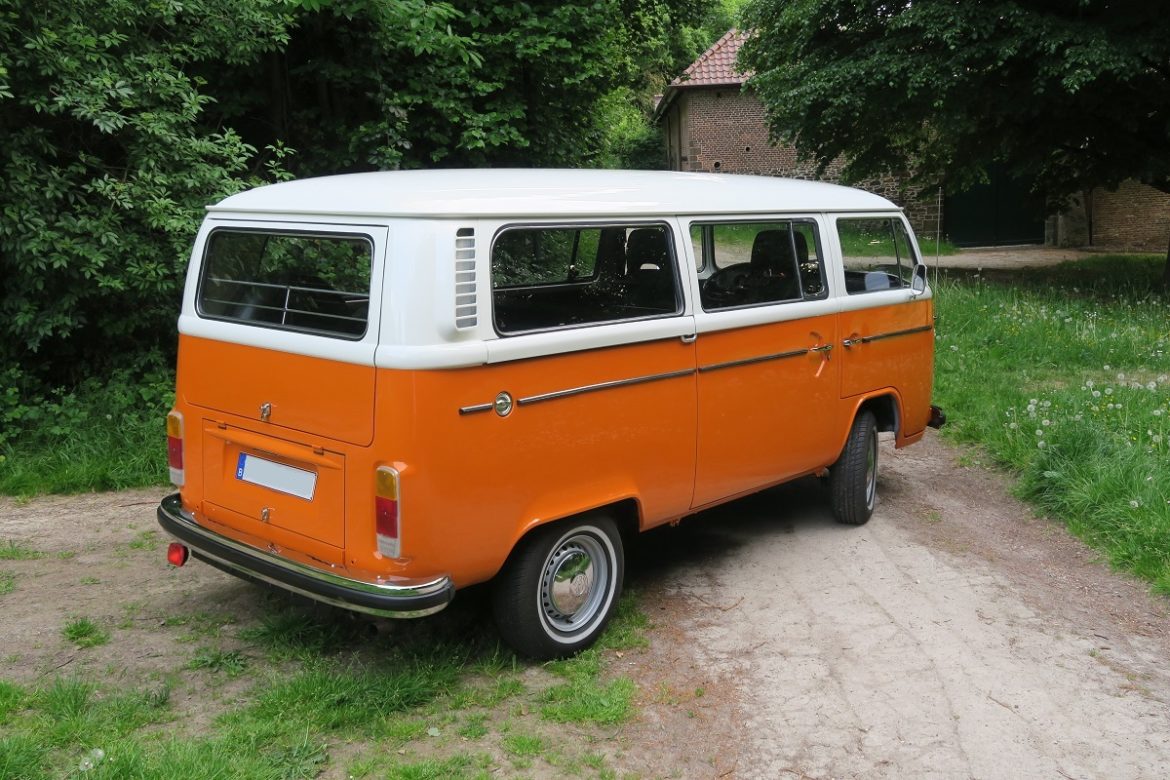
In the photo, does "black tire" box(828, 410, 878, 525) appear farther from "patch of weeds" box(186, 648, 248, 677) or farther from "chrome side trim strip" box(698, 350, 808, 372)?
"patch of weeds" box(186, 648, 248, 677)

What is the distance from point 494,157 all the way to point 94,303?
191 inches

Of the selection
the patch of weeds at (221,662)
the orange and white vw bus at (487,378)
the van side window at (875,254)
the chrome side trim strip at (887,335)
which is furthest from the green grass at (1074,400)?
the patch of weeds at (221,662)

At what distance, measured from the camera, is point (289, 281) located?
459cm

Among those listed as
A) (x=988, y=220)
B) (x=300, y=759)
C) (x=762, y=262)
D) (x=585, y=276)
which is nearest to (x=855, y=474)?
(x=762, y=262)

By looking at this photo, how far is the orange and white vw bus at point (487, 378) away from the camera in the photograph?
159 inches

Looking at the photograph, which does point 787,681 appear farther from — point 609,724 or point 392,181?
point 392,181

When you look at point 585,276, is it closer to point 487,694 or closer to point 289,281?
point 289,281

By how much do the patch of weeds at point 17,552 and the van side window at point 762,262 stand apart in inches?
159

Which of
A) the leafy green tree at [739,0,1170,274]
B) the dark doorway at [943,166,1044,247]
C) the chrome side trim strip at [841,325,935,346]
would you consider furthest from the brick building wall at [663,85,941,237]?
the chrome side trim strip at [841,325,935,346]

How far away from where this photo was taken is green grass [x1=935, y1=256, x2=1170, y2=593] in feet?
21.1

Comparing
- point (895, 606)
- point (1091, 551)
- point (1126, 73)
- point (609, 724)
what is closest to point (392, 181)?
point (609, 724)

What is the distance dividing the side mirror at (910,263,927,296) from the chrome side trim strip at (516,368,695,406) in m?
2.49

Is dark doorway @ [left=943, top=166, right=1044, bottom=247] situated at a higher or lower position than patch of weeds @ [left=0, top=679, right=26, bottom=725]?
higher

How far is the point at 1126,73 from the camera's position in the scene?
13.9 meters
